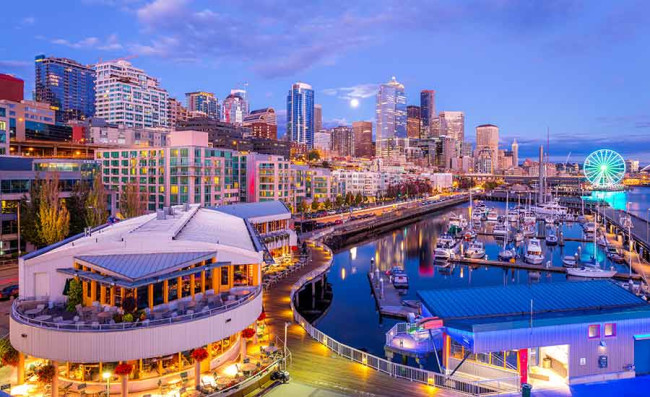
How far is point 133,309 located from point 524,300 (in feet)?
64.3

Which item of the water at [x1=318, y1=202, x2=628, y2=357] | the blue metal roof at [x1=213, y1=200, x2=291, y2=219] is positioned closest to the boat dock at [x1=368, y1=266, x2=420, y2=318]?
the water at [x1=318, y1=202, x2=628, y2=357]

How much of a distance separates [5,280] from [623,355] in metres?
49.0

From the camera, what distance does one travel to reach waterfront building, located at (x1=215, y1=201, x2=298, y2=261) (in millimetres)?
50719

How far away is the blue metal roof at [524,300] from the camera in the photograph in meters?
23.6

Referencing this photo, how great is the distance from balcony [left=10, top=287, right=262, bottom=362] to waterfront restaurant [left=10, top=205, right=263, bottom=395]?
4cm

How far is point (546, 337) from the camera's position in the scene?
21531mm

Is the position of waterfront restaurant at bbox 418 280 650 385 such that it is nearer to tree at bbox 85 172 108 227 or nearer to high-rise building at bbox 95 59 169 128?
tree at bbox 85 172 108 227

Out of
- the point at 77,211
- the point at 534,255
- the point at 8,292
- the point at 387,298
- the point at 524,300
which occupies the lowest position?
the point at 387,298

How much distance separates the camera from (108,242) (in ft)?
74.5

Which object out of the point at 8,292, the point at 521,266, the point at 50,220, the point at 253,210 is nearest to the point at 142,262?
the point at 8,292

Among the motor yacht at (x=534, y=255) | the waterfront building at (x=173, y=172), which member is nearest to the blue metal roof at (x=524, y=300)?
the motor yacht at (x=534, y=255)

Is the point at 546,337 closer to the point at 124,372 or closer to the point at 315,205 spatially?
the point at 124,372

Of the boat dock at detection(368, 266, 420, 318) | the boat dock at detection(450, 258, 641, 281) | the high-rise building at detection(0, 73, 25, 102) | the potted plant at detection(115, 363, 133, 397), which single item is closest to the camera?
the potted plant at detection(115, 363, 133, 397)

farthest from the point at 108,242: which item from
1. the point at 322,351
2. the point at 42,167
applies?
the point at 42,167
